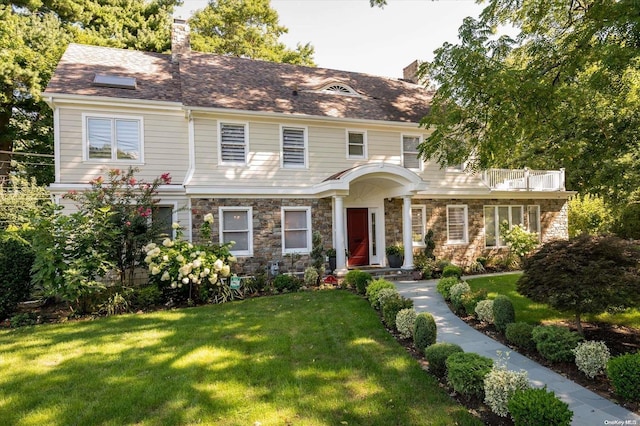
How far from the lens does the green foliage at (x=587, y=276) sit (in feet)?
16.4

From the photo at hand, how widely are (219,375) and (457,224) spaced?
12.0 meters

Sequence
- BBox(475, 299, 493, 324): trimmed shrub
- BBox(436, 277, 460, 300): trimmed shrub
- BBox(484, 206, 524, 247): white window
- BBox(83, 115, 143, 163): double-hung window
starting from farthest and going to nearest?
1. BBox(484, 206, 524, 247): white window
2. BBox(83, 115, 143, 163): double-hung window
3. BBox(436, 277, 460, 300): trimmed shrub
4. BBox(475, 299, 493, 324): trimmed shrub

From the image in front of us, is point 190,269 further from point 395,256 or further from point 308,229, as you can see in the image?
point 395,256

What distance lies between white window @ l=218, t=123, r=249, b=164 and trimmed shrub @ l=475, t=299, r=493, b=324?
8.28 metres

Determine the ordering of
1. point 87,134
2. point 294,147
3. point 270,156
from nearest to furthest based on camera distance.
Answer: point 87,134 < point 270,156 < point 294,147

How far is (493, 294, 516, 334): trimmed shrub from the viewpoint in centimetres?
595

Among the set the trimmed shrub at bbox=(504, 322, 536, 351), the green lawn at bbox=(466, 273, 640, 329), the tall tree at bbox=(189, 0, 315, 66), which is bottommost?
the green lawn at bbox=(466, 273, 640, 329)

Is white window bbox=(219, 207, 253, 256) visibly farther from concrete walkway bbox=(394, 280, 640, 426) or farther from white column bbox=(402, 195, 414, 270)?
concrete walkway bbox=(394, 280, 640, 426)

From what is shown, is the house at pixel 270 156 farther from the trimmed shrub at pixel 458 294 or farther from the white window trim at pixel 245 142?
the trimmed shrub at pixel 458 294

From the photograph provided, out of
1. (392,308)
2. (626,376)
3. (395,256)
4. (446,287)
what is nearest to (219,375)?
(392,308)

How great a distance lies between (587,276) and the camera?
5.14 metres

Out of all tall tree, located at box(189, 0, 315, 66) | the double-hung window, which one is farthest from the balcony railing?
tall tree, located at box(189, 0, 315, 66)

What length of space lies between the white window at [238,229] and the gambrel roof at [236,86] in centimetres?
338

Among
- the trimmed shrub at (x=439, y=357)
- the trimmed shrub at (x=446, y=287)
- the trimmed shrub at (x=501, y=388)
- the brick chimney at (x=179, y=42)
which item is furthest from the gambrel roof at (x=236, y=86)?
the trimmed shrub at (x=501, y=388)
